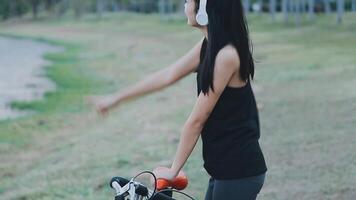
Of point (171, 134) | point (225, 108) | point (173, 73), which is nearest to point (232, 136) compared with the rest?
point (225, 108)

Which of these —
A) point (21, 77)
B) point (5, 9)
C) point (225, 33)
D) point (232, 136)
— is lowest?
point (5, 9)

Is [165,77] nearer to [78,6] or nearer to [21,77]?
[21,77]

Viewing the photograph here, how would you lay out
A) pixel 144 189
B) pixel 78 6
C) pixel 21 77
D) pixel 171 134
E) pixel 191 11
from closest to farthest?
pixel 144 189
pixel 191 11
pixel 171 134
pixel 21 77
pixel 78 6

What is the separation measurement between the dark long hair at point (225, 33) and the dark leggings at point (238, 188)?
1.26 ft

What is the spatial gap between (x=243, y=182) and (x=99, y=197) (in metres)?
4.12

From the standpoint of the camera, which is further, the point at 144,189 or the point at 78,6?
the point at 78,6

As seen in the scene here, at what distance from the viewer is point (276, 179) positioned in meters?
7.31

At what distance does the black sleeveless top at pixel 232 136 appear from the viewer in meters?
3.19

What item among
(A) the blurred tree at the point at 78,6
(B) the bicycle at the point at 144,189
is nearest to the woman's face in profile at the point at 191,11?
(B) the bicycle at the point at 144,189

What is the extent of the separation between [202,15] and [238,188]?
68 centimetres

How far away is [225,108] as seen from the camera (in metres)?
3.19

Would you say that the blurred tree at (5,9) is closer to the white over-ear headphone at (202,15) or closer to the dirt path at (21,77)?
the dirt path at (21,77)

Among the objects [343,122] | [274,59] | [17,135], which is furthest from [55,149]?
[274,59]

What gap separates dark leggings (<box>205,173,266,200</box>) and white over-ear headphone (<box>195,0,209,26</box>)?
2.02ft
